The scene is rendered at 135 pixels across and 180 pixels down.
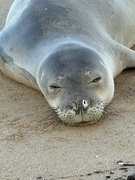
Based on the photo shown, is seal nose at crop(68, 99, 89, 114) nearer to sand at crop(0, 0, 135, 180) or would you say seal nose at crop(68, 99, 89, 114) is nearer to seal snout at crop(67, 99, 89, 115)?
seal snout at crop(67, 99, 89, 115)

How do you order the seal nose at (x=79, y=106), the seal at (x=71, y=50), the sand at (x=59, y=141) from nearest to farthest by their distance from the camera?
1. the sand at (x=59, y=141)
2. the seal nose at (x=79, y=106)
3. the seal at (x=71, y=50)

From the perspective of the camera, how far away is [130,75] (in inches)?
236

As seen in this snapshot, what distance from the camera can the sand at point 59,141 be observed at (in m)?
4.38

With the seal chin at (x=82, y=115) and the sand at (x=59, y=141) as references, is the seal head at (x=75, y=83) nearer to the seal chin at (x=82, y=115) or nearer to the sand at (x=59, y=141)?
the seal chin at (x=82, y=115)

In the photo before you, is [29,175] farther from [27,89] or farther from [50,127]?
[27,89]

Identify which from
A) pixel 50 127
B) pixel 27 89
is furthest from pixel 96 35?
pixel 50 127

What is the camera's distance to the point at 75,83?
5.05 meters

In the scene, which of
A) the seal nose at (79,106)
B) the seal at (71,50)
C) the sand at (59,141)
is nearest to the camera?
the sand at (59,141)

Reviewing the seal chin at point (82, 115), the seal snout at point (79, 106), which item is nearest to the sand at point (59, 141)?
the seal chin at point (82, 115)

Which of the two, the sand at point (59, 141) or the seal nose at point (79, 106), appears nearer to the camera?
the sand at point (59, 141)

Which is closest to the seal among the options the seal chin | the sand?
the seal chin

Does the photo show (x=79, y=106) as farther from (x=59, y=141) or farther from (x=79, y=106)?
(x=59, y=141)

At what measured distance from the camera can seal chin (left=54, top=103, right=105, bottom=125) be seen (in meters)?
4.98

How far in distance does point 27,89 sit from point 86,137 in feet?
3.83
